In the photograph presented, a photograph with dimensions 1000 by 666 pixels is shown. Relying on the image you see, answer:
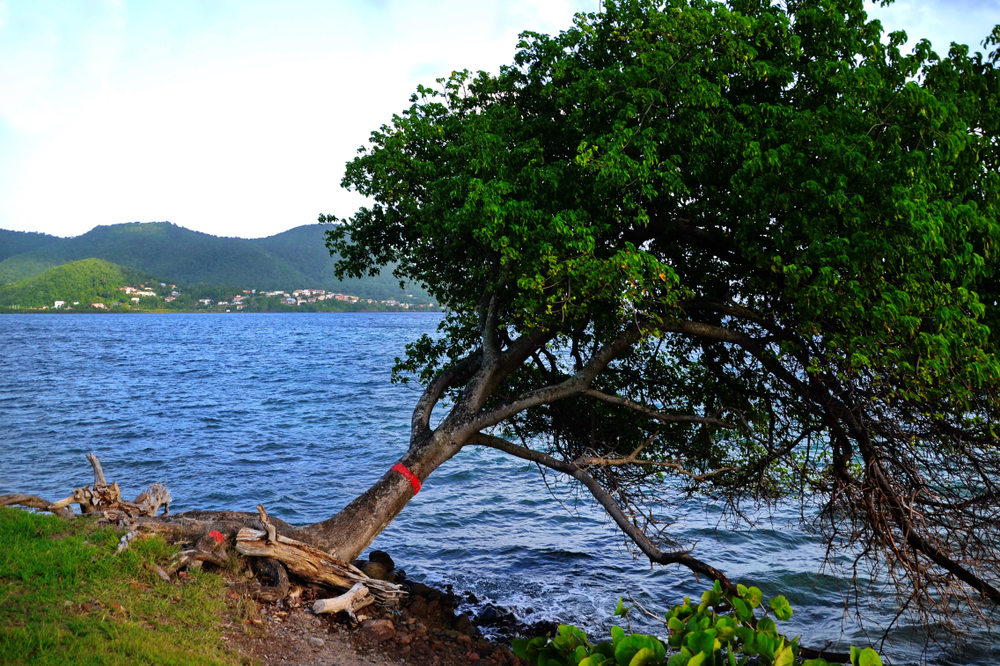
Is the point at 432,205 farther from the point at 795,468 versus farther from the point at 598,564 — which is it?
the point at 598,564

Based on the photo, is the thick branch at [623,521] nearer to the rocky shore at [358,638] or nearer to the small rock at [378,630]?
the rocky shore at [358,638]

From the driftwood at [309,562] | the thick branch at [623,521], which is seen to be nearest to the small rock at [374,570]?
the driftwood at [309,562]

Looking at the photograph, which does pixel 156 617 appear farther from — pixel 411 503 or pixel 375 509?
pixel 411 503

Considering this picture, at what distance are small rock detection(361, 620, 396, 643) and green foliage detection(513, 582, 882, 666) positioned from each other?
21.6 feet

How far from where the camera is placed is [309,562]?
9.89m

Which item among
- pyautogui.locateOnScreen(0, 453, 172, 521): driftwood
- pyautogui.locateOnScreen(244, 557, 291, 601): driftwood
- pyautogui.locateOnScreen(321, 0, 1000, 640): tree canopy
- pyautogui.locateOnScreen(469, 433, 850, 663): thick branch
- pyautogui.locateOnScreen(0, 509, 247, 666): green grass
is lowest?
pyautogui.locateOnScreen(244, 557, 291, 601): driftwood

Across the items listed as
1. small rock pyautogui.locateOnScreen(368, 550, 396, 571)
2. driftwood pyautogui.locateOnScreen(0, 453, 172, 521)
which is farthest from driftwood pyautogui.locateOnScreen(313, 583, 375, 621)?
small rock pyautogui.locateOnScreen(368, 550, 396, 571)

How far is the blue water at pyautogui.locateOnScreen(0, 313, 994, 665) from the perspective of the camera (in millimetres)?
14031

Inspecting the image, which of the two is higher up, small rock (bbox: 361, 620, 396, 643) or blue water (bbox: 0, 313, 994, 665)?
small rock (bbox: 361, 620, 396, 643)

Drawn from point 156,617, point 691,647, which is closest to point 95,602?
point 156,617

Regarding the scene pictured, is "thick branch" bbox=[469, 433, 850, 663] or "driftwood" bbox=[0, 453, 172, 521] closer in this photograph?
"thick branch" bbox=[469, 433, 850, 663]

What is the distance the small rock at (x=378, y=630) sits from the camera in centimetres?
898

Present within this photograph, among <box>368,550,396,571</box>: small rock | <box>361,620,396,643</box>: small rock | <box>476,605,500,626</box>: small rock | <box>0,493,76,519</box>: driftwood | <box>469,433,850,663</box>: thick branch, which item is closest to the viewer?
<box>361,620,396,643</box>: small rock

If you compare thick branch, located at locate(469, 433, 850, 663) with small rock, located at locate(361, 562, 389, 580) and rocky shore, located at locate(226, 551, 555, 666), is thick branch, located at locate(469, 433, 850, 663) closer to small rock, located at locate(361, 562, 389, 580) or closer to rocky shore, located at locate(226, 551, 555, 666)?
rocky shore, located at locate(226, 551, 555, 666)
